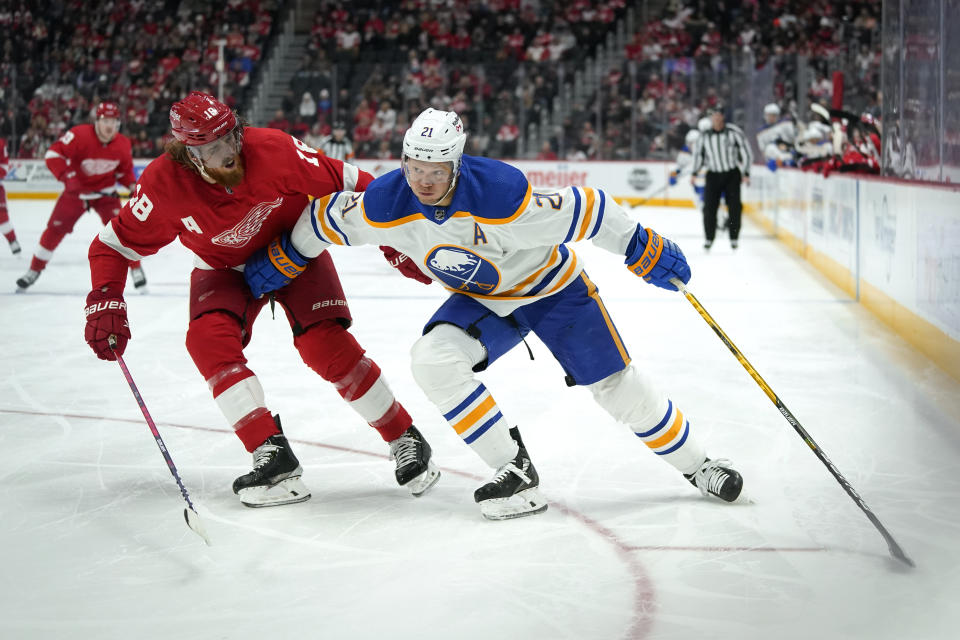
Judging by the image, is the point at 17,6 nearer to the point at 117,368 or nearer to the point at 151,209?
the point at 117,368

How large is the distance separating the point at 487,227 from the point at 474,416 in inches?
20.2

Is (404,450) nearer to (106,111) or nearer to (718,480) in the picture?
(718,480)

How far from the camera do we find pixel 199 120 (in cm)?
282

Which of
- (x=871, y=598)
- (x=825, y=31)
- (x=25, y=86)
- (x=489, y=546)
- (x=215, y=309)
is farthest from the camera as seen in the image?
(x=825, y=31)

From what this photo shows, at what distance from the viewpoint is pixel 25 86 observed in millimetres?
16297

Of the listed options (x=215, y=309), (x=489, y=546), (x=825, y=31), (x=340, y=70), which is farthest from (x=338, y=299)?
(x=825, y=31)

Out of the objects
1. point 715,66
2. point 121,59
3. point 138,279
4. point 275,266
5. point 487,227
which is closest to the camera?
point 487,227

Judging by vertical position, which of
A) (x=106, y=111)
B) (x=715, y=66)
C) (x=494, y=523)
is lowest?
(x=494, y=523)

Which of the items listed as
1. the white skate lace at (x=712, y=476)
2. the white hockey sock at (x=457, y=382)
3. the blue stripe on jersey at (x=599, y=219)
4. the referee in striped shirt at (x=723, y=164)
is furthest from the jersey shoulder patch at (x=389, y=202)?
the referee in striped shirt at (x=723, y=164)

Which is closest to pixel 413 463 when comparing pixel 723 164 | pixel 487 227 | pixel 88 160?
pixel 487 227

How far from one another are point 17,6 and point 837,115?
1549cm

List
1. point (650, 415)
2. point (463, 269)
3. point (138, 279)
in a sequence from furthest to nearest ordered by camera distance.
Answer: point (138, 279), point (650, 415), point (463, 269)

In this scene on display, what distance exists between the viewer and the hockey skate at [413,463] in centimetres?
315

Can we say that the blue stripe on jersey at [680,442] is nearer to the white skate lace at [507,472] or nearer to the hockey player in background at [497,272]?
the hockey player in background at [497,272]
